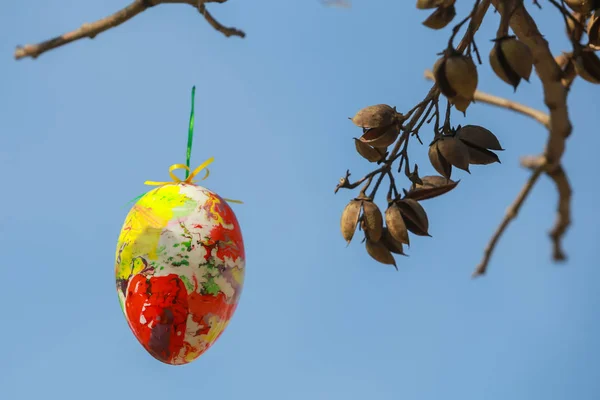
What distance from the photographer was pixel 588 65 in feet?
7.63

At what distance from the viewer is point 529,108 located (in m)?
2.00

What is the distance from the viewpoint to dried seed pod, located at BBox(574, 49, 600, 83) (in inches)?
91.3

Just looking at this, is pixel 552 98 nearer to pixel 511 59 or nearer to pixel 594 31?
pixel 511 59

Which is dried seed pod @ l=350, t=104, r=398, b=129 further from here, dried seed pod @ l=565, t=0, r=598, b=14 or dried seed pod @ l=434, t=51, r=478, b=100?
dried seed pod @ l=565, t=0, r=598, b=14

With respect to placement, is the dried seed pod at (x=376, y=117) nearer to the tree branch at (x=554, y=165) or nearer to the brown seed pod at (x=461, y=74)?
the brown seed pod at (x=461, y=74)

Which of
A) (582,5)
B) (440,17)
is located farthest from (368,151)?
(582,5)

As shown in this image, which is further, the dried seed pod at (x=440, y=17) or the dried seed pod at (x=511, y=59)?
the dried seed pod at (x=440, y=17)

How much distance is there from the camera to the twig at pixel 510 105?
176cm

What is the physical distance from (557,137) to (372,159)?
129cm

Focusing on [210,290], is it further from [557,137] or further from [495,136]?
[557,137]

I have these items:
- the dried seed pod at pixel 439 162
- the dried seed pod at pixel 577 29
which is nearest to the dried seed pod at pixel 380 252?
the dried seed pod at pixel 439 162

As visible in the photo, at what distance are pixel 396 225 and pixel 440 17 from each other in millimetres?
582

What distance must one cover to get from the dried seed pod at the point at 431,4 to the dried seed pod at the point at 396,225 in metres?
0.57

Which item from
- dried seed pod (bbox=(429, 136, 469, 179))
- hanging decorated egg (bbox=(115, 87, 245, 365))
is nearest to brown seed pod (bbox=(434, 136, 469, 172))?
dried seed pod (bbox=(429, 136, 469, 179))
